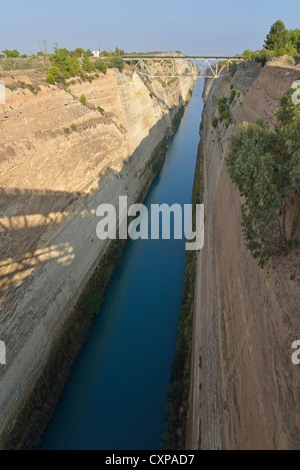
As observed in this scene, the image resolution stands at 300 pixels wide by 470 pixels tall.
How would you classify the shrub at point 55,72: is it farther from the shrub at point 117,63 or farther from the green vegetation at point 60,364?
the shrub at point 117,63

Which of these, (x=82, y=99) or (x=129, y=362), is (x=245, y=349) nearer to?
(x=129, y=362)

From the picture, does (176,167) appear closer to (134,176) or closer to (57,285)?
(134,176)

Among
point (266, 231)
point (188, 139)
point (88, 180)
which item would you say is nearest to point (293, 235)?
point (266, 231)

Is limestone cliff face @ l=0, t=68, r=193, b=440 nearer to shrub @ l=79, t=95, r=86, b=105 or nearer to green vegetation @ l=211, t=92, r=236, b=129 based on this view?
shrub @ l=79, t=95, r=86, b=105

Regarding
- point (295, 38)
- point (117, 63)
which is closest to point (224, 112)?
point (295, 38)

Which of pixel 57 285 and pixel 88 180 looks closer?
pixel 57 285
